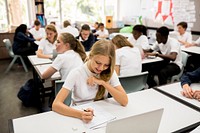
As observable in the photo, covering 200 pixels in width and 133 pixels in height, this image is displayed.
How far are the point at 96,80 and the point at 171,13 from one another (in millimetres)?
4759

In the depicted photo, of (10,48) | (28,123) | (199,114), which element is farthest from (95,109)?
(10,48)

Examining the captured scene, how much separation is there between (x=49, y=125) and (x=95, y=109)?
330 mm

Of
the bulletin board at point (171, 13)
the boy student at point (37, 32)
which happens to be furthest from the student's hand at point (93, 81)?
the boy student at point (37, 32)

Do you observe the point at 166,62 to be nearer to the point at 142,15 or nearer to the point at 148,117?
the point at 148,117

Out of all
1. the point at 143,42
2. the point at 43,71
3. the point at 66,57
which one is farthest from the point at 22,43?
the point at 66,57

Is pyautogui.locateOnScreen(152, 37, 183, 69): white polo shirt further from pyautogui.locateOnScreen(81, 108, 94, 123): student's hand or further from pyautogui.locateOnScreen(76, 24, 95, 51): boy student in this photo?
pyautogui.locateOnScreen(81, 108, 94, 123): student's hand

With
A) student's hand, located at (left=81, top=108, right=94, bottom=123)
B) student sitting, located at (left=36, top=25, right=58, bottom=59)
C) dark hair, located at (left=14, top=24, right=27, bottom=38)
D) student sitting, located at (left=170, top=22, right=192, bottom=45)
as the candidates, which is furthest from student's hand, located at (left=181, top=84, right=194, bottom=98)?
dark hair, located at (left=14, top=24, right=27, bottom=38)

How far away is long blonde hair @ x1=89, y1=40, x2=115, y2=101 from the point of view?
56.2 inches

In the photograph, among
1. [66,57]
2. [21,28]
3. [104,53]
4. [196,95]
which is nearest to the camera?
[104,53]

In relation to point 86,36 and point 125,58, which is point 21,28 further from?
point 125,58

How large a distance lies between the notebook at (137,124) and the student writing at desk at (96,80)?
1.46 feet

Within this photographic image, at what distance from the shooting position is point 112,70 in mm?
1495

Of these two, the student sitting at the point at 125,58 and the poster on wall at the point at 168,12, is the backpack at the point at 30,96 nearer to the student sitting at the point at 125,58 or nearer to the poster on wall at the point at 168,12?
the student sitting at the point at 125,58

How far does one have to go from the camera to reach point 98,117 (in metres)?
1.24
